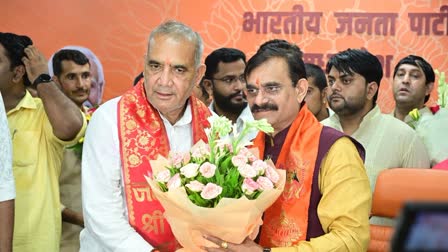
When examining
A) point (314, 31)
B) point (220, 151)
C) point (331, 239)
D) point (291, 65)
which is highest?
point (314, 31)

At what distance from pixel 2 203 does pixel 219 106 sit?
222 cm

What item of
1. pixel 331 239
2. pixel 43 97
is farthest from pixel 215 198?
pixel 43 97

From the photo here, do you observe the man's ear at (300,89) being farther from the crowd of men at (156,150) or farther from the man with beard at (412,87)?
the man with beard at (412,87)

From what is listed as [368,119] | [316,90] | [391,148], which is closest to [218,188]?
[391,148]

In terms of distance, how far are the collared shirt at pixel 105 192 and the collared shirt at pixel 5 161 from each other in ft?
0.86

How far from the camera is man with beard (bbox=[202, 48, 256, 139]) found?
4250 mm

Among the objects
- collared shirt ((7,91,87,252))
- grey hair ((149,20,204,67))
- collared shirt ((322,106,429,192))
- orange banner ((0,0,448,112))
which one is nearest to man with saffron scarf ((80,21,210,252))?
grey hair ((149,20,204,67))

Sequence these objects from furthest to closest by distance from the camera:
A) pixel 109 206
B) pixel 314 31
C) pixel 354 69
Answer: pixel 314 31, pixel 354 69, pixel 109 206

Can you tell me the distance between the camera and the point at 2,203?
7.43 ft

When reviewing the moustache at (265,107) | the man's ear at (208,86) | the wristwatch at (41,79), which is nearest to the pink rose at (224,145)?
the moustache at (265,107)

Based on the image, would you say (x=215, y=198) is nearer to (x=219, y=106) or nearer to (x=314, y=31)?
(x=219, y=106)

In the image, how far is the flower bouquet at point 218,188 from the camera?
182 cm

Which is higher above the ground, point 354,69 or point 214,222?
point 354,69

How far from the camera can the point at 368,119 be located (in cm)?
387
